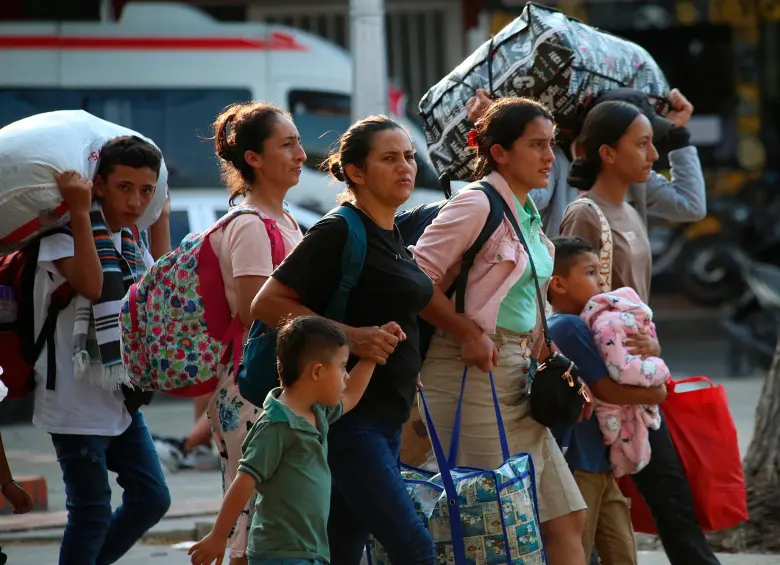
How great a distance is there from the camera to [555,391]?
14.8 ft

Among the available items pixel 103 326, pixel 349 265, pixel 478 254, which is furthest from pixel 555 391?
pixel 103 326

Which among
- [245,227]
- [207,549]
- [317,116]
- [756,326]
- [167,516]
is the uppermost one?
[317,116]

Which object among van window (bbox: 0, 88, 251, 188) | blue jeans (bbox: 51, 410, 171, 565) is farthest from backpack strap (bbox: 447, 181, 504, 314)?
van window (bbox: 0, 88, 251, 188)

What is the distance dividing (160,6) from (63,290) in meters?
10.6

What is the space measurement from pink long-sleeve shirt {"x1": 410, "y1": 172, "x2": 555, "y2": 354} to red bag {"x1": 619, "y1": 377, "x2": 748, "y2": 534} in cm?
105

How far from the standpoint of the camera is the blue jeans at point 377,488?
406cm

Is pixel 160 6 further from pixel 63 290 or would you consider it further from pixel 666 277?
pixel 63 290

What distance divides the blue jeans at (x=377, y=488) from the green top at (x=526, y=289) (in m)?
0.65

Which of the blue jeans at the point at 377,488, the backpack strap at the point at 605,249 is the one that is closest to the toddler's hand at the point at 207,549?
the blue jeans at the point at 377,488

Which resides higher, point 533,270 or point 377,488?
point 533,270

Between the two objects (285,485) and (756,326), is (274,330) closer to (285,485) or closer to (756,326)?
(285,485)

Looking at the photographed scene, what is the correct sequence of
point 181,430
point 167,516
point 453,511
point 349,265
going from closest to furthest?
point 349,265
point 453,511
point 167,516
point 181,430

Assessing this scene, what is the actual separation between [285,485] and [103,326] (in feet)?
4.20

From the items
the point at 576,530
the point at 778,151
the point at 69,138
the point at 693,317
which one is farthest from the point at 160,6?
the point at 576,530
